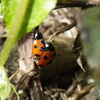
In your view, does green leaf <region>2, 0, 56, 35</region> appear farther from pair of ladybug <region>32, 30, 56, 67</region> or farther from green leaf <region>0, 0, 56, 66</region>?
pair of ladybug <region>32, 30, 56, 67</region>

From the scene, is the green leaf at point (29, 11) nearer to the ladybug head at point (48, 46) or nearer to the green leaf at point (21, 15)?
the green leaf at point (21, 15)

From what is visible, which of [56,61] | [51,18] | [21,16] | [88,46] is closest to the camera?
[88,46]

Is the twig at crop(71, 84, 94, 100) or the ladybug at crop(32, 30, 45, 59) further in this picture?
A: the twig at crop(71, 84, 94, 100)

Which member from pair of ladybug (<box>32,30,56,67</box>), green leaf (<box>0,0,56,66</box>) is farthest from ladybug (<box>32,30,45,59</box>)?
green leaf (<box>0,0,56,66</box>)

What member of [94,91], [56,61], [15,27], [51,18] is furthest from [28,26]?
[51,18]

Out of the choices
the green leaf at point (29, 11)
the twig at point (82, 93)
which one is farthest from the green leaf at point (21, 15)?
the twig at point (82, 93)

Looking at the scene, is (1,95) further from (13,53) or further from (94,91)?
(94,91)

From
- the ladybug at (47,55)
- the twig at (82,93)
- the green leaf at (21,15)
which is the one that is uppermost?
the green leaf at (21,15)
